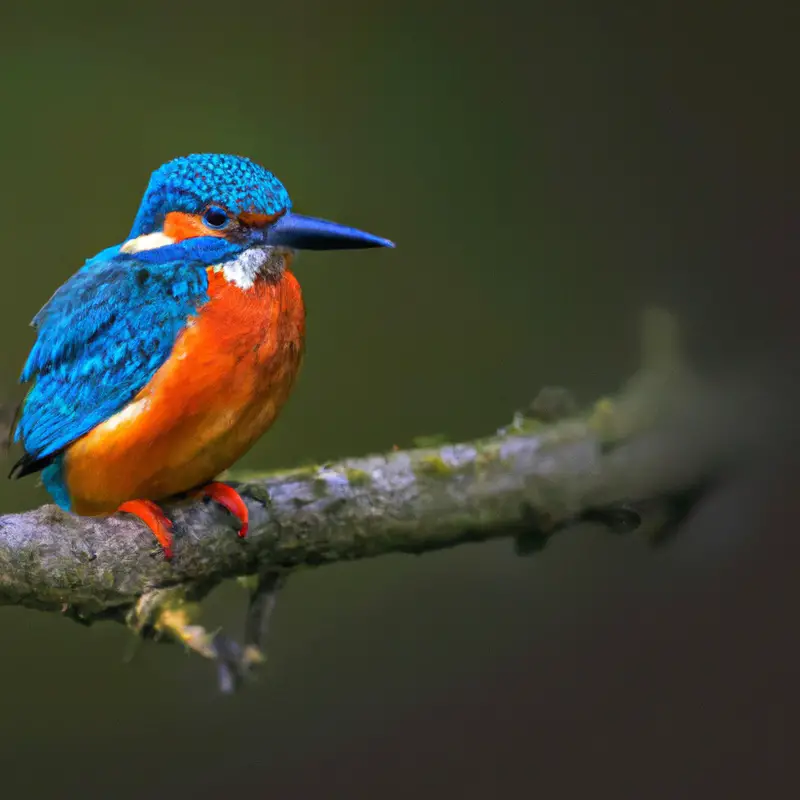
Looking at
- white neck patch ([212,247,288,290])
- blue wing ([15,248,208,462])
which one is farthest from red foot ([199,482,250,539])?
white neck patch ([212,247,288,290])

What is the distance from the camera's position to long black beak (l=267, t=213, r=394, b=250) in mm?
1513

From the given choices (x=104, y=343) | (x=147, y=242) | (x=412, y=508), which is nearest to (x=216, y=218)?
(x=147, y=242)

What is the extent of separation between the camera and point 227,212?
1576 mm

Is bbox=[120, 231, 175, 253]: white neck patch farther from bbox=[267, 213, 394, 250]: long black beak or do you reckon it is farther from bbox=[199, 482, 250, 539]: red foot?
bbox=[199, 482, 250, 539]: red foot

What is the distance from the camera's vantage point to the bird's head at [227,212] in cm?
155

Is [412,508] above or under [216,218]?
under

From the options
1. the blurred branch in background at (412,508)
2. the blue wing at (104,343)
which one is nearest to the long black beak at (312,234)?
the blue wing at (104,343)

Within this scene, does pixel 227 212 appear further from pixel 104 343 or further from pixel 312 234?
pixel 104 343

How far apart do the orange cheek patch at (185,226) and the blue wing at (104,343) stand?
0.14ft

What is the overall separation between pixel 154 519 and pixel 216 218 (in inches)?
18.5

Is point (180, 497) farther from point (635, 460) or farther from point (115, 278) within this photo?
point (635, 460)

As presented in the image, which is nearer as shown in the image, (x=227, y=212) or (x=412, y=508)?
(x=227, y=212)

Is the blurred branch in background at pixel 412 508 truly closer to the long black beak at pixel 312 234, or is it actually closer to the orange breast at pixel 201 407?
the orange breast at pixel 201 407

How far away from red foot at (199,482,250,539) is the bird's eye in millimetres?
430
